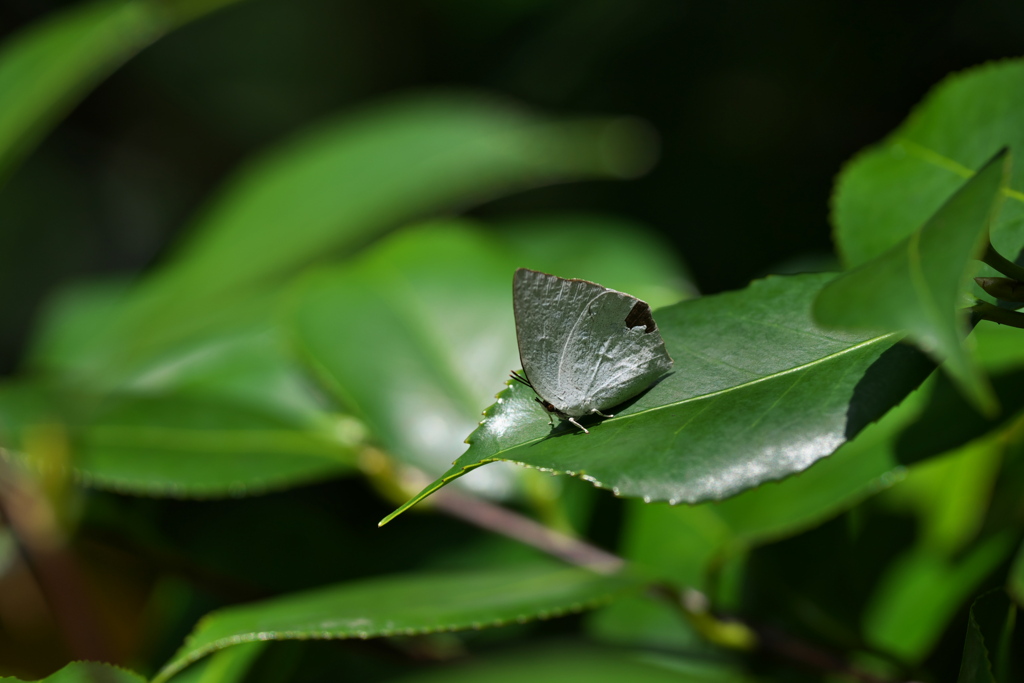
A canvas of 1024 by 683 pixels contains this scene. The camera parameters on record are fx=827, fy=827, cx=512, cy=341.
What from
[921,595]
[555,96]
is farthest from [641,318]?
[555,96]

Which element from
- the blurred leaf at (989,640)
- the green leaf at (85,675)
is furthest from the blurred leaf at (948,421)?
the green leaf at (85,675)

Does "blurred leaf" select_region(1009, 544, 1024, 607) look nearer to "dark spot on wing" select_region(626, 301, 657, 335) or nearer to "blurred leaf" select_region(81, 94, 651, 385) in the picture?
"dark spot on wing" select_region(626, 301, 657, 335)

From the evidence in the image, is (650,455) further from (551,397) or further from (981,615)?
(981,615)

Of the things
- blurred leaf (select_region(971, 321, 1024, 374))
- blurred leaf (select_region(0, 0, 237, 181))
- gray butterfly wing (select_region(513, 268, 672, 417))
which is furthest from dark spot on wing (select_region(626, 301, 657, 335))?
blurred leaf (select_region(0, 0, 237, 181))

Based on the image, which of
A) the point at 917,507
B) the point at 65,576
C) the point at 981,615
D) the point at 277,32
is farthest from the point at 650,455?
the point at 277,32

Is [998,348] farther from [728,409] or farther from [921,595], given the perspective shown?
[728,409]

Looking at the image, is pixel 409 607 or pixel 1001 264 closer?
pixel 1001 264
